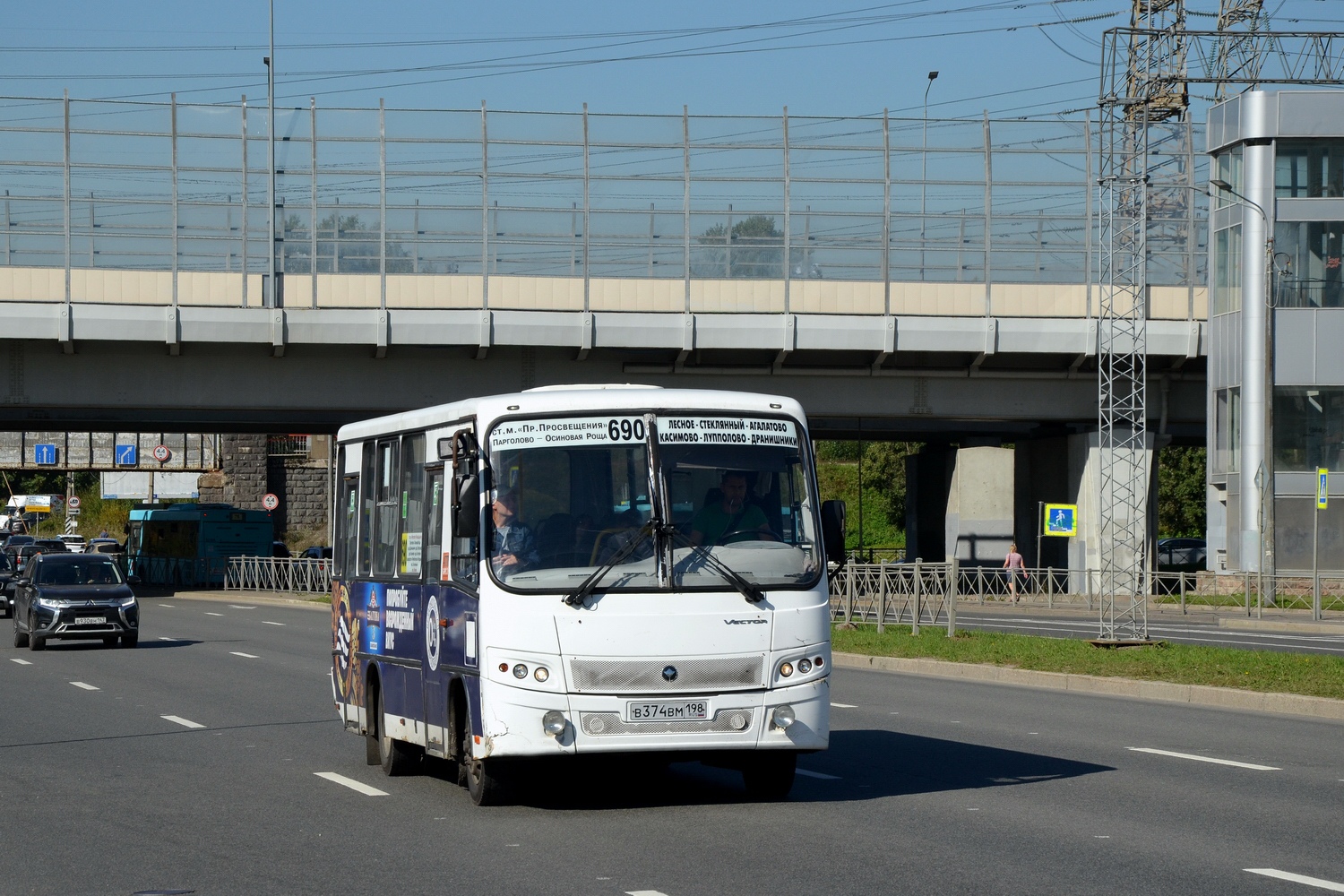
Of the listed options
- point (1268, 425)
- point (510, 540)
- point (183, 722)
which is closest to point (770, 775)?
point (510, 540)

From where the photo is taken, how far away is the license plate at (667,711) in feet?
34.3

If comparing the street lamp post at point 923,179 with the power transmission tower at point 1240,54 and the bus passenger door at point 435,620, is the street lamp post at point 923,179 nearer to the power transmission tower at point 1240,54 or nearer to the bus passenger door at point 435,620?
the power transmission tower at point 1240,54

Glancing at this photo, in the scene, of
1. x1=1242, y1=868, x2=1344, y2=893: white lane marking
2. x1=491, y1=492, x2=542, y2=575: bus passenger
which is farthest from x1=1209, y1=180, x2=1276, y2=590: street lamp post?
x1=1242, y1=868, x2=1344, y2=893: white lane marking

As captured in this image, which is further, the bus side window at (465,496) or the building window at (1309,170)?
the building window at (1309,170)

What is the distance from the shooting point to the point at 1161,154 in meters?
47.0

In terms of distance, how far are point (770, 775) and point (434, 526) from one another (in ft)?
8.82

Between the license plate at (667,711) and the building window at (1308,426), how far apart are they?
114 feet

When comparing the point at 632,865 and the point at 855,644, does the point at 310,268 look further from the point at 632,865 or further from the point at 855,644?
the point at 632,865

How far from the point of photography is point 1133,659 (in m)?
21.7

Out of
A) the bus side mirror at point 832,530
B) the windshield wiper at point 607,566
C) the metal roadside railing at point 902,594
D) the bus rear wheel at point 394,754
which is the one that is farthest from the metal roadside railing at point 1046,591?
the windshield wiper at point 607,566

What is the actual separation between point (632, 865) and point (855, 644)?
17.9m

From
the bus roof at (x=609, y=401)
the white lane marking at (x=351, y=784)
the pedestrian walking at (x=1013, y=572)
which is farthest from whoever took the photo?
the pedestrian walking at (x=1013, y=572)

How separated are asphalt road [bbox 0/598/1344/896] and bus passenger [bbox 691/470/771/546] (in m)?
1.62

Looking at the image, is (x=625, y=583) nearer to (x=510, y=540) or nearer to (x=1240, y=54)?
(x=510, y=540)
